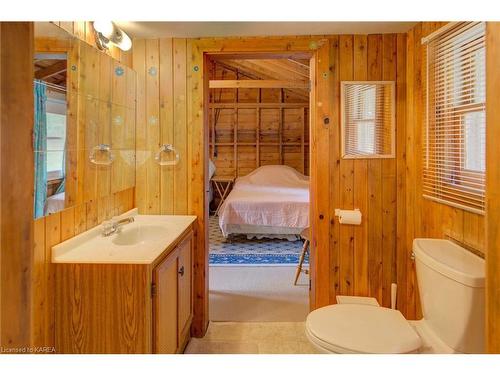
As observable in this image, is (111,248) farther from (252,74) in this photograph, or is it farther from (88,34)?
(252,74)

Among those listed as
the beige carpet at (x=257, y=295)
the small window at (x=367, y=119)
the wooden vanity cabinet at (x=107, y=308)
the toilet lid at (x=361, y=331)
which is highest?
the small window at (x=367, y=119)

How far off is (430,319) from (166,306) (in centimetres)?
132

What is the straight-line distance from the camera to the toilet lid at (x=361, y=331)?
1.60m

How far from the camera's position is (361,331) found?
1712mm

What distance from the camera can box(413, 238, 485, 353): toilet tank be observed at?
4.85 ft

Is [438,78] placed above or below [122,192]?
above

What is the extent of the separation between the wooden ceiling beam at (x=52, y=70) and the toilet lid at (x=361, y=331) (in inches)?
66.3

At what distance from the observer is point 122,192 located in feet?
8.11

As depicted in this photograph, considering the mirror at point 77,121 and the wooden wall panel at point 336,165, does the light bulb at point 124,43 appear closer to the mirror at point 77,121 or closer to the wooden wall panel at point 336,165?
the mirror at point 77,121

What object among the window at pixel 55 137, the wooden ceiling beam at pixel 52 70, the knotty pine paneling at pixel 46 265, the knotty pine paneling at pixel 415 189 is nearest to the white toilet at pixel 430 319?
the knotty pine paneling at pixel 415 189

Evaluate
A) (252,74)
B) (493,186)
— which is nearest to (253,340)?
(493,186)
